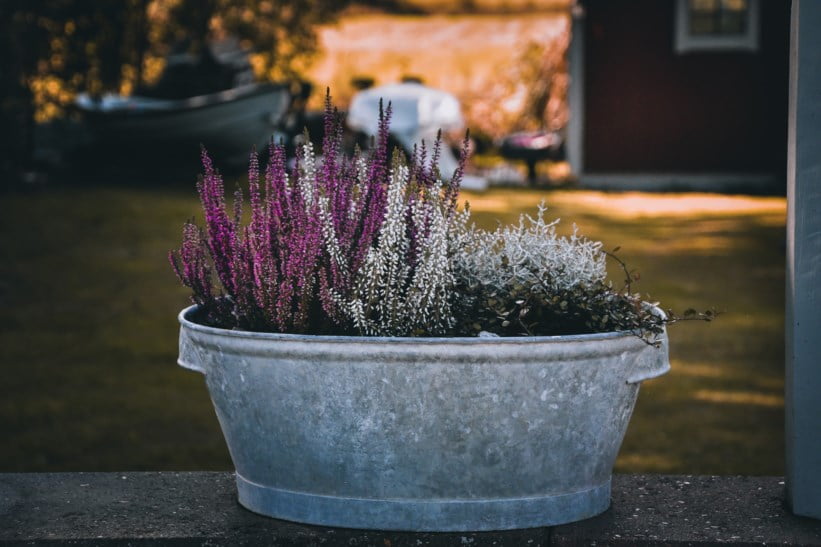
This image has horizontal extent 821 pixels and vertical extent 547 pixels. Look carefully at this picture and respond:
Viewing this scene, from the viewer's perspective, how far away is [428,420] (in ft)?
7.49

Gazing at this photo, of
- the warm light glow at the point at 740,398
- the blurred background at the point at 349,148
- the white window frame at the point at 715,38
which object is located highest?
the white window frame at the point at 715,38

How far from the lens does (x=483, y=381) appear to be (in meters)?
2.25

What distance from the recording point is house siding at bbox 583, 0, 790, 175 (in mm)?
16516

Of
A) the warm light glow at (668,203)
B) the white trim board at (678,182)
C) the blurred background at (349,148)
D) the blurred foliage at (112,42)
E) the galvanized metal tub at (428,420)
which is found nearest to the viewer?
the galvanized metal tub at (428,420)

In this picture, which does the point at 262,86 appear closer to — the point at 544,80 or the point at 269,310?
the point at 544,80

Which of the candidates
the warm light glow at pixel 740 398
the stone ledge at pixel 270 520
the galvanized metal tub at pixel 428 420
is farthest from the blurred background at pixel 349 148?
the galvanized metal tub at pixel 428 420

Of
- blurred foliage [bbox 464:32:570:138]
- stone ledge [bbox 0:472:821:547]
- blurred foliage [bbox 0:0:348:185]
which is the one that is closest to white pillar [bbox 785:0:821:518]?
stone ledge [bbox 0:472:821:547]

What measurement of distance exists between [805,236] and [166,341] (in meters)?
5.00

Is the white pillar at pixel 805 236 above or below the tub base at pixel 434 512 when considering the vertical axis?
above

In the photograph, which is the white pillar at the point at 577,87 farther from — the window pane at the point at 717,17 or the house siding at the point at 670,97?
the window pane at the point at 717,17

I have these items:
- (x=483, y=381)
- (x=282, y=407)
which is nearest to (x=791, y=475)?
(x=483, y=381)

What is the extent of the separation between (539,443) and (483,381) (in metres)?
0.20

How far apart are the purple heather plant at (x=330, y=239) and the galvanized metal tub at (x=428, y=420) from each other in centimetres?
15

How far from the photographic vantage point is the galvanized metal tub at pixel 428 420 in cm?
225
